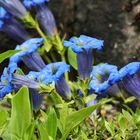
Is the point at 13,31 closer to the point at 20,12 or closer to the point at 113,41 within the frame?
the point at 20,12

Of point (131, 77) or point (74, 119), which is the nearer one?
point (74, 119)

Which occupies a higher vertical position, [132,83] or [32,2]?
[32,2]

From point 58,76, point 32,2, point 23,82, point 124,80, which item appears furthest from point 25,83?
point 32,2

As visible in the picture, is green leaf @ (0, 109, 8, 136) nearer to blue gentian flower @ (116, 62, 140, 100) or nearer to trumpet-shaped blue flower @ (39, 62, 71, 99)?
trumpet-shaped blue flower @ (39, 62, 71, 99)

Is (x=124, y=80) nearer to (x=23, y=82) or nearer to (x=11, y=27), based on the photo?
(x=23, y=82)

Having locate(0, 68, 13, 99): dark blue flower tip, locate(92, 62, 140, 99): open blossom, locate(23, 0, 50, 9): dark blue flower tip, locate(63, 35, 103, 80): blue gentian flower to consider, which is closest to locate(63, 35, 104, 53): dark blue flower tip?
locate(63, 35, 103, 80): blue gentian flower

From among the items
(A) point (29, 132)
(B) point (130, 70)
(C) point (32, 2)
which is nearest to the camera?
(A) point (29, 132)

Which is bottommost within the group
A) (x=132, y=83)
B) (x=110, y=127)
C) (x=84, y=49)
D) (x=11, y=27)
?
(x=110, y=127)
